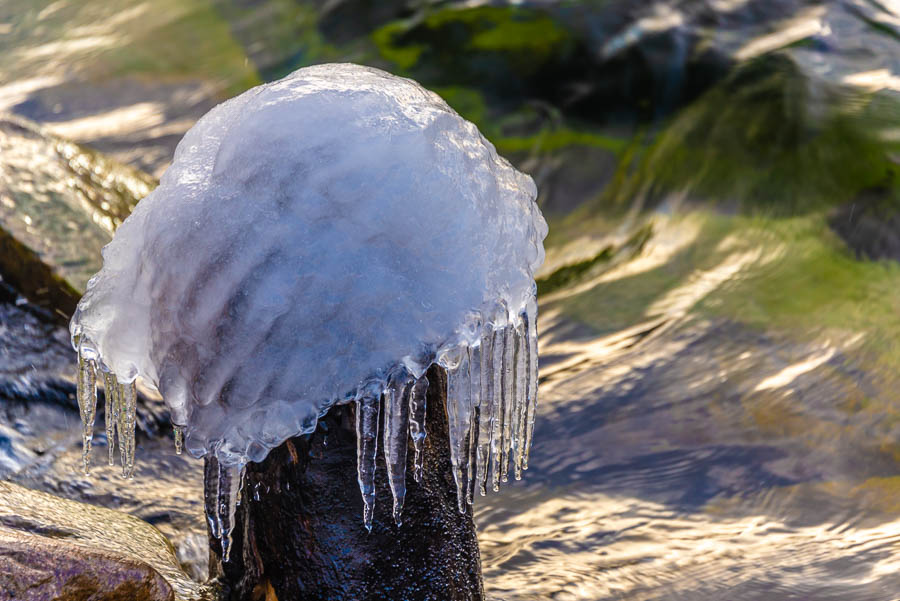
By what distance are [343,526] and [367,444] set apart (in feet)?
1.07

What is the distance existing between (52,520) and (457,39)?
5486 millimetres

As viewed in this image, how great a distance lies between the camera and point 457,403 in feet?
7.72

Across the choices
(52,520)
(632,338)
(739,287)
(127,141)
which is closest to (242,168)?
(52,520)

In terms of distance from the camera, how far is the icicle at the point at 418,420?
2293 mm

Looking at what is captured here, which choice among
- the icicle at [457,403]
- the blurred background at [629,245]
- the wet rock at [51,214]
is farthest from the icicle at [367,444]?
the wet rock at [51,214]

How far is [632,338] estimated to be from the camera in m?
5.06

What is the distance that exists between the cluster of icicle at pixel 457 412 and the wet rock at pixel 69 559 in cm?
24

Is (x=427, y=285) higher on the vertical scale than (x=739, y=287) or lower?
higher

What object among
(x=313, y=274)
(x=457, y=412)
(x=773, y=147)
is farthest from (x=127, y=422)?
(x=773, y=147)

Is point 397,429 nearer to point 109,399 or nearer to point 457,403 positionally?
point 457,403

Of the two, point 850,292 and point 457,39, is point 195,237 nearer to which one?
point 850,292

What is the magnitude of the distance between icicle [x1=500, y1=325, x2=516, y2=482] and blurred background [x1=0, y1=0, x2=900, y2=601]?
962 millimetres

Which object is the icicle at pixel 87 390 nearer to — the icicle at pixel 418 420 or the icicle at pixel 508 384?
the icicle at pixel 418 420

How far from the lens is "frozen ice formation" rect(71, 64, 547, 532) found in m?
2.17
